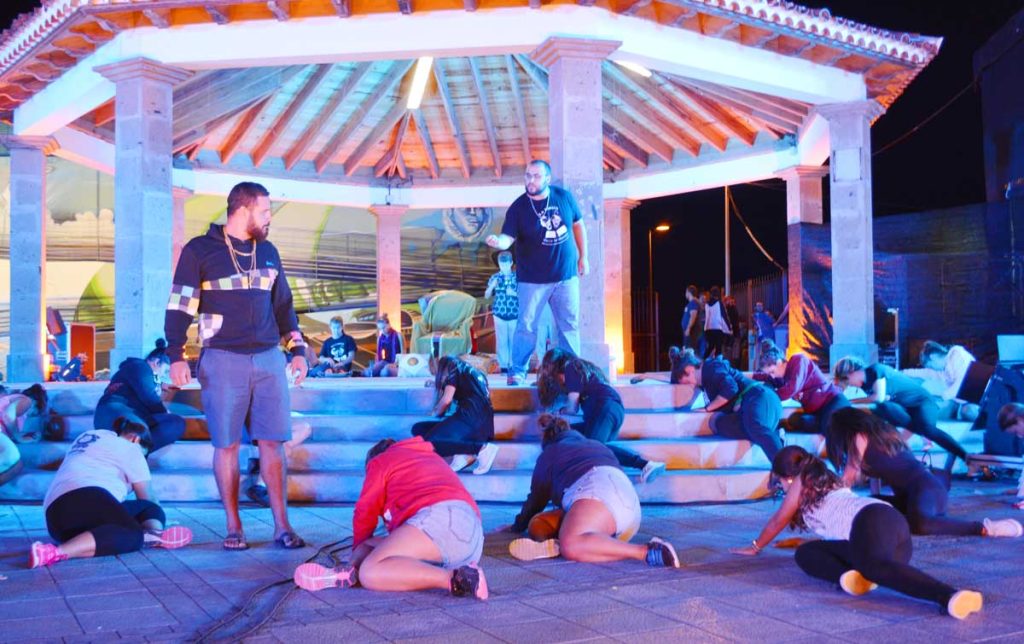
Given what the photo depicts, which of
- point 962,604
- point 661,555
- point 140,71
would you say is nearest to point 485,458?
point 661,555

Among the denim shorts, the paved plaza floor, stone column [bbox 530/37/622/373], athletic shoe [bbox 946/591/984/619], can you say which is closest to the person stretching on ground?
the paved plaza floor

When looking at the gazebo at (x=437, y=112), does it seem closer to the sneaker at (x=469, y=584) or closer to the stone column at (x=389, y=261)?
the stone column at (x=389, y=261)

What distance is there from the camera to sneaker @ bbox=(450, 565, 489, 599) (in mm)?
4547

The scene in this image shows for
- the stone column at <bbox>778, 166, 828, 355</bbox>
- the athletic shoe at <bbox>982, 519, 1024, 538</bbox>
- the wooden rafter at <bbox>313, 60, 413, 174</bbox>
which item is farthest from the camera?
the wooden rafter at <bbox>313, 60, 413, 174</bbox>

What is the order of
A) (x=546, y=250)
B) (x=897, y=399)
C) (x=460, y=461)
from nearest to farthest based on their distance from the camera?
(x=460, y=461) → (x=546, y=250) → (x=897, y=399)

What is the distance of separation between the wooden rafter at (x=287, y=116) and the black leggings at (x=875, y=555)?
1157 cm

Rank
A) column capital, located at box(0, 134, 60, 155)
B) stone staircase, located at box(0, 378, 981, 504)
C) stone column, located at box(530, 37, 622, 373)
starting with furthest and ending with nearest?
column capital, located at box(0, 134, 60, 155) < stone column, located at box(530, 37, 622, 373) < stone staircase, located at box(0, 378, 981, 504)

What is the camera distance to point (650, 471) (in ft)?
24.4

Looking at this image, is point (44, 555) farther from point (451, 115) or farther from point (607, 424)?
point (451, 115)

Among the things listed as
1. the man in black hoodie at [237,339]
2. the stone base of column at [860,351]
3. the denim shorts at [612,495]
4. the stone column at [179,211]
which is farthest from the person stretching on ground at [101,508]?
the stone column at [179,211]

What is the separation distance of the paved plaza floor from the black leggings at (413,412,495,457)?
69.9 inches

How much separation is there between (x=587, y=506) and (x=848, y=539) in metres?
1.39

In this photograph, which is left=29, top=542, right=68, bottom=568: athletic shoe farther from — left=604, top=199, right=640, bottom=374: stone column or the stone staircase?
left=604, top=199, right=640, bottom=374: stone column

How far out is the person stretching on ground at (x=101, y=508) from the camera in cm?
568
